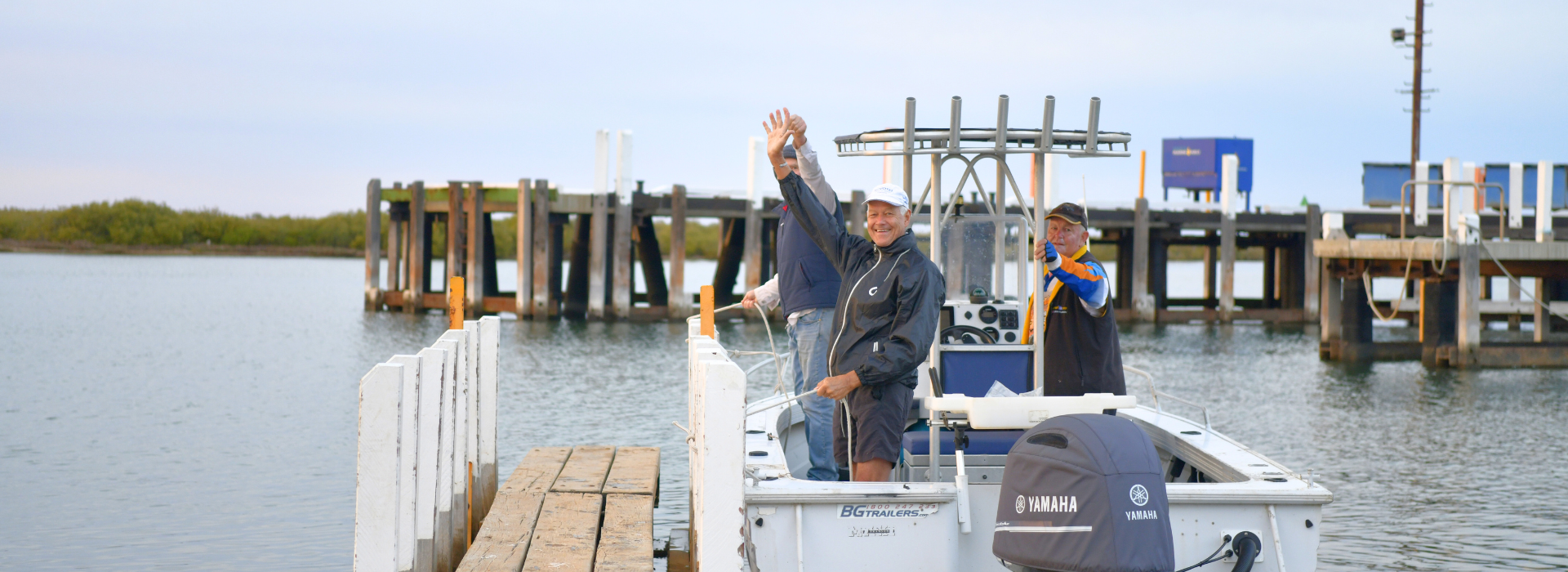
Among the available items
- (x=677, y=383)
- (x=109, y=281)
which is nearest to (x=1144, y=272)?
(x=677, y=383)

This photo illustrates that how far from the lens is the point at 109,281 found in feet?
170

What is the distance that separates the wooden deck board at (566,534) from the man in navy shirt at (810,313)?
1.01 m

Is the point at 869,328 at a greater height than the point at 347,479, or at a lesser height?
greater

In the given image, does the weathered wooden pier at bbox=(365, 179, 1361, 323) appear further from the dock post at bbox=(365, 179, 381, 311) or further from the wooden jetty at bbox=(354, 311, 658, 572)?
the wooden jetty at bbox=(354, 311, 658, 572)

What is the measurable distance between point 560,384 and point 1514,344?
Answer: 46.8ft

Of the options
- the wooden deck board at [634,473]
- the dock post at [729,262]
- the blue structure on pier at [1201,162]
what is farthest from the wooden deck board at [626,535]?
the blue structure on pier at [1201,162]

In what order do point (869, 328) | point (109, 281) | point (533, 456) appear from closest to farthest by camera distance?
point (869, 328), point (533, 456), point (109, 281)

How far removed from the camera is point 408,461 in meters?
4.32

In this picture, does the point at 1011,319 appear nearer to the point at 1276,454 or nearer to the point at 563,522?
the point at 563,522

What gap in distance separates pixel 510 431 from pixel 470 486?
5.54 metres

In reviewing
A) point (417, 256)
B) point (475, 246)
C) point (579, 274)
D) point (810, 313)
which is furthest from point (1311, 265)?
point (810, 313)

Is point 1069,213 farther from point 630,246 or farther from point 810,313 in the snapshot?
point 630,246

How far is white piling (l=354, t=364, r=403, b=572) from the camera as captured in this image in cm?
403

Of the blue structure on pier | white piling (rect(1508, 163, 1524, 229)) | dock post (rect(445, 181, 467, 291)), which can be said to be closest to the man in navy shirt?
dock post (rect(445, 181, 467, 291))
